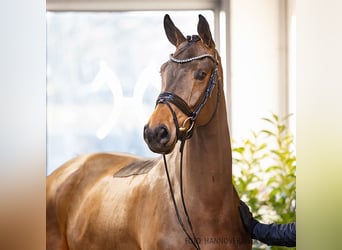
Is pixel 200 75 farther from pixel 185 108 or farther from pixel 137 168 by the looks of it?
pixel 137 168

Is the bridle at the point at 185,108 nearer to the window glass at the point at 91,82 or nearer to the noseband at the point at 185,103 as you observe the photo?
the noseband at the point at 185,103

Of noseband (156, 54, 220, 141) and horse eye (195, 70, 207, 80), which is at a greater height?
horse eye (195, 70, 207, 80)

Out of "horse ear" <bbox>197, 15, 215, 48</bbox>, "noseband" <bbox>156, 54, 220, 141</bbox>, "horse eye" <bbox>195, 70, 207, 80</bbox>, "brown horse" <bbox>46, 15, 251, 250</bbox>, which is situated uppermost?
"horse ear" <bbox>197, 15, 215, 48</bbox>

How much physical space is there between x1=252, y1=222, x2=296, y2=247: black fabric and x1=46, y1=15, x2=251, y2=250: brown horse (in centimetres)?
2

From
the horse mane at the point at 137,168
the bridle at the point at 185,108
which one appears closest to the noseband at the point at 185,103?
the bridle at the point at 185,108

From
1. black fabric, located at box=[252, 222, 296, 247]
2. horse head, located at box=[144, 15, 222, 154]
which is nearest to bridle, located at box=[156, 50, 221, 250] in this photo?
horse head, located at box=[144, 15, 222, 154]

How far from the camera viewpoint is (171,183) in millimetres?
1081

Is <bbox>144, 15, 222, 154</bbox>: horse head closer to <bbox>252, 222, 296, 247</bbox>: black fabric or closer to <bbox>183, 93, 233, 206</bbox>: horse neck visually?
<bbox>183, 93, 233, 206</bbox>: horse neck

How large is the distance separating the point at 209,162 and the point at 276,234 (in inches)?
6.1

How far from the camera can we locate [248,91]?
1126 mm

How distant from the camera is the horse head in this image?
992mm

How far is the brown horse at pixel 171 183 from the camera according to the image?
102cm

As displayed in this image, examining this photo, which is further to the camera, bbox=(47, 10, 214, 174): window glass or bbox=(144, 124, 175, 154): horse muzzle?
bbox=(47, 10, 214, 174): window glass

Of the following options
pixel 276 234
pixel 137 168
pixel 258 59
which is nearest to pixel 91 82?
pixel 137 168
